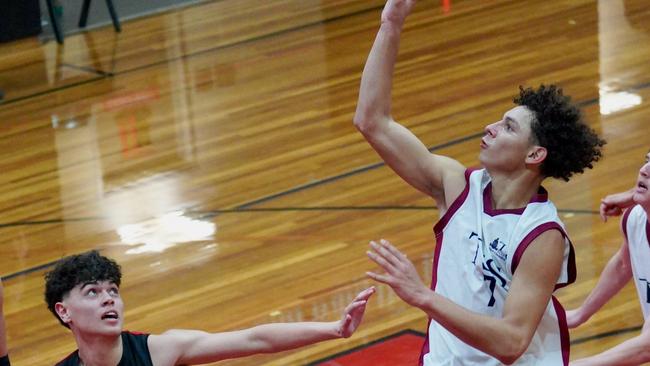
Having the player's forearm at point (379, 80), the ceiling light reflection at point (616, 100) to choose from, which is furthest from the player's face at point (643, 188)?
the ceiling light reflection at point (616, 100)

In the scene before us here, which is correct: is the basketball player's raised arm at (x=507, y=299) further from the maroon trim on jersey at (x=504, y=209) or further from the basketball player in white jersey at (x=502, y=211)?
the maroon trim on jersey at (x=504, y=209)

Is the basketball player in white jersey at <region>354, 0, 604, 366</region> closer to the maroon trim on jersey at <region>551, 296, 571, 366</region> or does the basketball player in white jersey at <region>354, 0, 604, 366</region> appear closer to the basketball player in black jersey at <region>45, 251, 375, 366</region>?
the maroon trim on jersey at <region>551, 296, 571, 366</region>

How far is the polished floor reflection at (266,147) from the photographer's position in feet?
20.6

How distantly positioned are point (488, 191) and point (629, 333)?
2.16 metres

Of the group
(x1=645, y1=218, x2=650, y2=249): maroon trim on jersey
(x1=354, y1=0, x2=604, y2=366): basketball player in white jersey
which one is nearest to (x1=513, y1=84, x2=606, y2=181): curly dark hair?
(x1=354, y1=0, x2=604, y2=366): basketball player in white jersey

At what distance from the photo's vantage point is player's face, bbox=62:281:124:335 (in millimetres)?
3695

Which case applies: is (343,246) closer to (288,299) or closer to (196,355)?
(288,299)

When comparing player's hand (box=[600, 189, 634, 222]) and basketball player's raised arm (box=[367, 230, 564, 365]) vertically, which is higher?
basketball player's raised arm (box=[367, 230, 564, 365])

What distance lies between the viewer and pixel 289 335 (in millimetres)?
3668

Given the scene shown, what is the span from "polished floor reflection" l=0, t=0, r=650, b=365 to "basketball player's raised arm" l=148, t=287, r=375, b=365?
184cm

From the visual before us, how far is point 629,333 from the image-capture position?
5.50m

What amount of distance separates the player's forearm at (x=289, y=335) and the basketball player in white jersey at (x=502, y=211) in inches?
11.4

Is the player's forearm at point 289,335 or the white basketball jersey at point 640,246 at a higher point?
the player's forearm at point 289,335

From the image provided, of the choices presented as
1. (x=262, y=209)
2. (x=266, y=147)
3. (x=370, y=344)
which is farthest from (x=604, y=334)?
(x=266, y=147)
